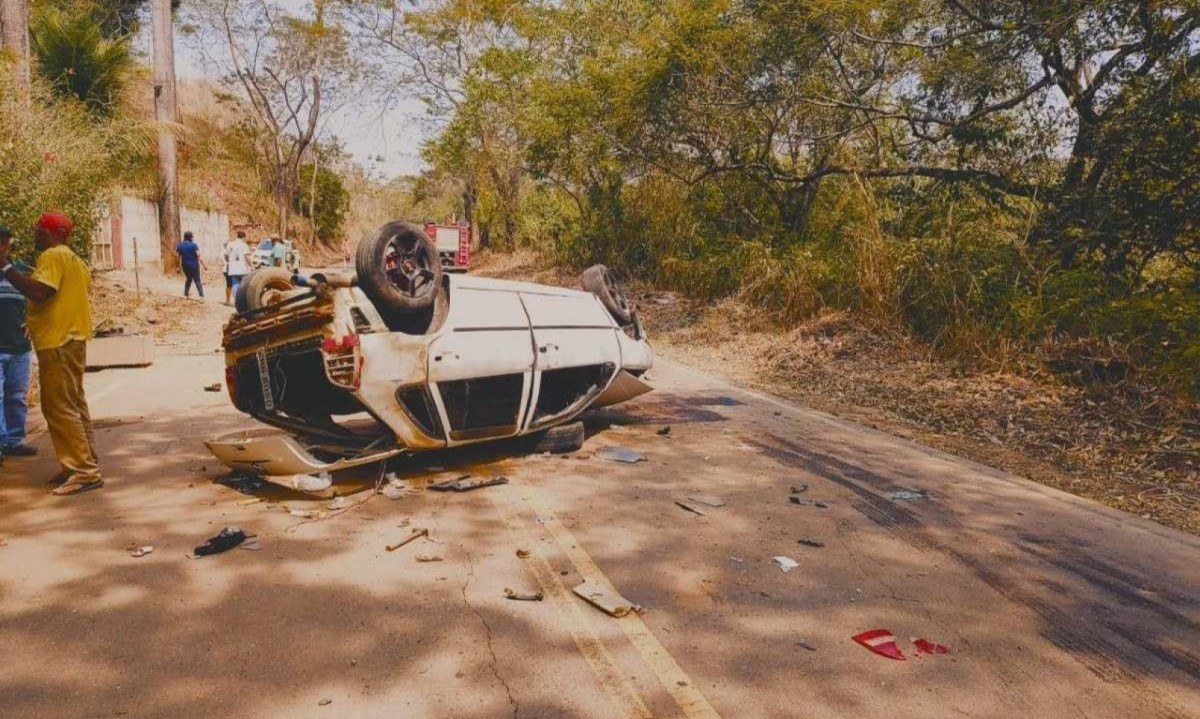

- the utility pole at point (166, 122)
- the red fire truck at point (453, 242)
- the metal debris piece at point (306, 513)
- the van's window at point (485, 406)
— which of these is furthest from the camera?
the red fire truck at point (453, 242)

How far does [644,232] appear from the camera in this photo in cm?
2111

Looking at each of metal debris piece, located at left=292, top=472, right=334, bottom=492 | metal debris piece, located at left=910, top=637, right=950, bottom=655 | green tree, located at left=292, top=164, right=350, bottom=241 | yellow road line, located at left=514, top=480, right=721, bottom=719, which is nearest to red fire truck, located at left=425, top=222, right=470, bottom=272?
green tree, located at left=292, top=164, right=350, bottom=241

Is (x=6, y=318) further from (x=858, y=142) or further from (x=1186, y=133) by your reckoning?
(x=858, y=142)

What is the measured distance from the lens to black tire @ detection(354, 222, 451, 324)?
197 inches

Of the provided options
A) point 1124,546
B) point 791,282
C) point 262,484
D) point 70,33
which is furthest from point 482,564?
point 70,33

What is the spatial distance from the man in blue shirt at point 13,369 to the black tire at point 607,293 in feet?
15.7

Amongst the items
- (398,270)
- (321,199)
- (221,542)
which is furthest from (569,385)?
(321,199)

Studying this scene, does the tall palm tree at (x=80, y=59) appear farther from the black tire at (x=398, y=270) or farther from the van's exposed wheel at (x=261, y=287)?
the black tire at (x=398, y=270)

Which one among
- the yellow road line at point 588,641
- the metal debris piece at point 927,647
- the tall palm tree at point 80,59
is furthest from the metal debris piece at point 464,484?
the tall palm tree at point 80,59

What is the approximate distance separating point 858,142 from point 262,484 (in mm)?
12922

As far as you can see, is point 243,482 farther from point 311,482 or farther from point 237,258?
point 237,258

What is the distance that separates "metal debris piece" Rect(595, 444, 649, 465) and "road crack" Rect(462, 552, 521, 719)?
88.1 inches

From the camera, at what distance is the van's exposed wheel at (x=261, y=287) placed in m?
5.82

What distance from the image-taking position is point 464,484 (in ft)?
17.2
